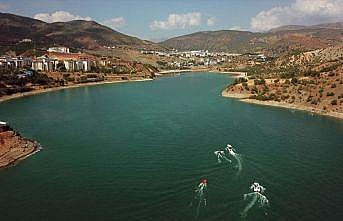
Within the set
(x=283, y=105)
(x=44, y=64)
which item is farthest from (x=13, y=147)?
(x=44, y=64)

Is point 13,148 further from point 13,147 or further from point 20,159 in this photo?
point 20,159

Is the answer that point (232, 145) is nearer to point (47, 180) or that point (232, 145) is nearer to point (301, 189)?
point (301, 189)

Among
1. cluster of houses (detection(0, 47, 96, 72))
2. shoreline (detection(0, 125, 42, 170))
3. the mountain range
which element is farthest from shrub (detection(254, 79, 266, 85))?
the mountain range

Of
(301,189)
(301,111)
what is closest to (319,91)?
(301,111)

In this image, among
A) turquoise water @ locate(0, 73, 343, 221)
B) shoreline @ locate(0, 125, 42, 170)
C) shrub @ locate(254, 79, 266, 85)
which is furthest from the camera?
shrub @ locate(254, 79, 266, 85)

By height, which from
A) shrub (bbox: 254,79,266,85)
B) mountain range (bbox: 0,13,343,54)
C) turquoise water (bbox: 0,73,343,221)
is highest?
mountain range (bbox: 0,13,343,54)

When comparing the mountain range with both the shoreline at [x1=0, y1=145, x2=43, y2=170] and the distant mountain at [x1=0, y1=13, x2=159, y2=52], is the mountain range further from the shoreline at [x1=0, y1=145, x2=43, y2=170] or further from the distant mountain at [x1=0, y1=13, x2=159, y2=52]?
the shoreline at [x1=0, y1=145, x2=43, y2=170]
